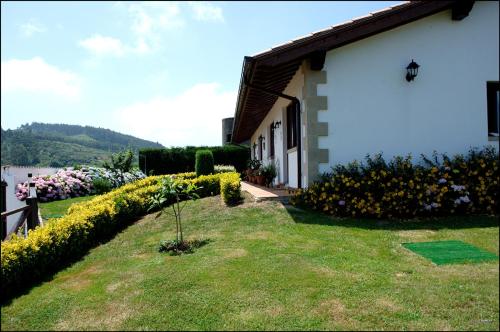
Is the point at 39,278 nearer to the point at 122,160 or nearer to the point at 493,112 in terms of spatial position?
the point at 493,112

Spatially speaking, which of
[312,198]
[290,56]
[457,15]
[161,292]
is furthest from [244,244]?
[457,15]

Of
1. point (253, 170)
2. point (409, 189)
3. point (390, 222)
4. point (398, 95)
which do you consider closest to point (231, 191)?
point (390, 222)

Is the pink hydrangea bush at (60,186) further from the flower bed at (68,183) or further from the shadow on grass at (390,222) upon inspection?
the shadow on grass at (390,222)

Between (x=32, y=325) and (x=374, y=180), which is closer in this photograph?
(x=32, y=325)

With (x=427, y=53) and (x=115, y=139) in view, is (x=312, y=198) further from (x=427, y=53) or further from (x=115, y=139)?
(x=115, y=139)

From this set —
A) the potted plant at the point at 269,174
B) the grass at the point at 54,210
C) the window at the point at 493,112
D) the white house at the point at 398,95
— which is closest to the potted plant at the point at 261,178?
the potted plant at the point at 269,174

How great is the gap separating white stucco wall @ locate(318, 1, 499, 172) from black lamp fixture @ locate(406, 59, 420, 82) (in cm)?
16

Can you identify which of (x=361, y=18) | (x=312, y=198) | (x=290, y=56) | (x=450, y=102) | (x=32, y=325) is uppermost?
(x=361, y=18)

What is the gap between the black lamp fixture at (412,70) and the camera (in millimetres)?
8211

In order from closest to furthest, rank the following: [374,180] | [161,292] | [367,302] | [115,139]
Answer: [367,302] → [161,292] → [374,180] → [115,139]

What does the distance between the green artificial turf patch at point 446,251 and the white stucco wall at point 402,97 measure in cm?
333

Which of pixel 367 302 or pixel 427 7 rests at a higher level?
pixel 427 7

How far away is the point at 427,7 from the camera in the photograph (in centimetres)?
809

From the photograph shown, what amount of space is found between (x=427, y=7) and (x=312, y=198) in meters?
4.57
